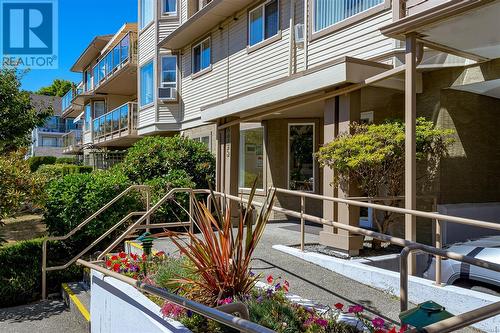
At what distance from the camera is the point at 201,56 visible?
55.6 ft

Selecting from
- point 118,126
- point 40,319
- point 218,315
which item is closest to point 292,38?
point 40,319

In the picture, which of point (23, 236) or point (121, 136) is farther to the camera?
point (121, 136)

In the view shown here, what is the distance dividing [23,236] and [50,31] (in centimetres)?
905

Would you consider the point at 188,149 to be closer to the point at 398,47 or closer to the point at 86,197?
the point at 86,197

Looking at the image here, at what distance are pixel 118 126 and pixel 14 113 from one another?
9.77m

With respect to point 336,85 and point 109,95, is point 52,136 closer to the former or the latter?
point 109,95

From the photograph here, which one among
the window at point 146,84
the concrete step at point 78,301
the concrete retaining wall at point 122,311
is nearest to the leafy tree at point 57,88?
the window at point 146,84

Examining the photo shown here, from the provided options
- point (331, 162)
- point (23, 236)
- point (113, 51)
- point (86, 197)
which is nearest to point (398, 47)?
point (331, 162)

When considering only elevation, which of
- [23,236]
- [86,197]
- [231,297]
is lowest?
[23,236]

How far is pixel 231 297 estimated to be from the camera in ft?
14.0

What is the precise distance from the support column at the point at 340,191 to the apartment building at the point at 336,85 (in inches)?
0.9

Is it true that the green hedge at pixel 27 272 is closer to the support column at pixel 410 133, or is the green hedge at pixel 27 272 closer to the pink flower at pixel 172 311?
the pink flower at pixel 172 311

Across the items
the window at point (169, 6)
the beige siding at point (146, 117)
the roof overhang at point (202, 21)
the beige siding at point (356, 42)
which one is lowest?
the beige siding at point (146, 117)

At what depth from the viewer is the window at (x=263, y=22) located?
1260 cm
